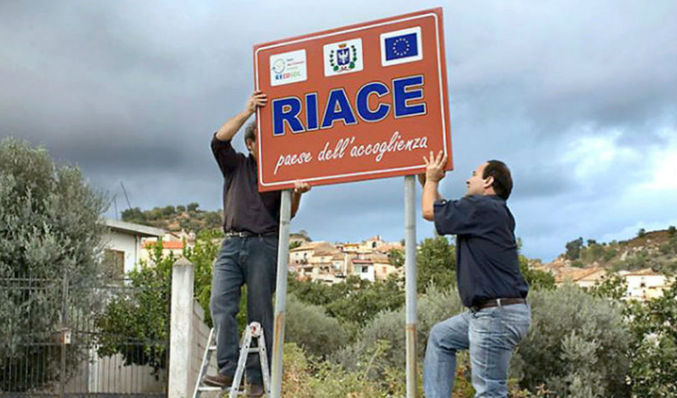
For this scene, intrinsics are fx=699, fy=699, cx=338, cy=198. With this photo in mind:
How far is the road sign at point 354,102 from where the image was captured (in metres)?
4.07

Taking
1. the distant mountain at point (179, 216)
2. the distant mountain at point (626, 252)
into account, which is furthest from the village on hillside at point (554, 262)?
the distant mountain at point (179, 216)

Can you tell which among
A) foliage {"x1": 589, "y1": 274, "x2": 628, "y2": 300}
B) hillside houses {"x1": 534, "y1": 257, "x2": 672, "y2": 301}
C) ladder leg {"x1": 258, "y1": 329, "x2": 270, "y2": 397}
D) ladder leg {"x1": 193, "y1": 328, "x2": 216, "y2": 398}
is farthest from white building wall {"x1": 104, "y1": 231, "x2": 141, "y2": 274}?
ladder leg {"x1": 258, "y1": 329, "x2": 270, "y2": 397}

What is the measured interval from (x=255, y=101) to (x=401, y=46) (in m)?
1.03

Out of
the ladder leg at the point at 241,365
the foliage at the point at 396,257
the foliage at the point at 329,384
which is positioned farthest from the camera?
the foliage at the point at 396,257

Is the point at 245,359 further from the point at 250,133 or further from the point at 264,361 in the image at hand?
the point at 250,133

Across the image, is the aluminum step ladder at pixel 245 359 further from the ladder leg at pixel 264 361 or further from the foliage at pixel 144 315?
the foliage at pixel 144 315

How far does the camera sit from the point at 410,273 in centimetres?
407

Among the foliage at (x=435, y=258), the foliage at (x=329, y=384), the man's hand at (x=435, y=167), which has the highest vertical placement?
the foliage at (x=435, y=258)

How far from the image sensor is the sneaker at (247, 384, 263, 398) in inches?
191

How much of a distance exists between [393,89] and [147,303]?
399 inches

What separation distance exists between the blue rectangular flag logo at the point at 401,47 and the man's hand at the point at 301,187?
89 centimetres

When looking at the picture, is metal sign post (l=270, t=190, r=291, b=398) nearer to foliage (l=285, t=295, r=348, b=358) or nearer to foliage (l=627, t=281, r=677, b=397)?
foliage (l=627, t=281, r=677, b=397)

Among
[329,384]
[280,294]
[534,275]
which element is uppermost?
[534,275]

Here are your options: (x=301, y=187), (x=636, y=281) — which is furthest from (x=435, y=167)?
(x=636, y=281)
